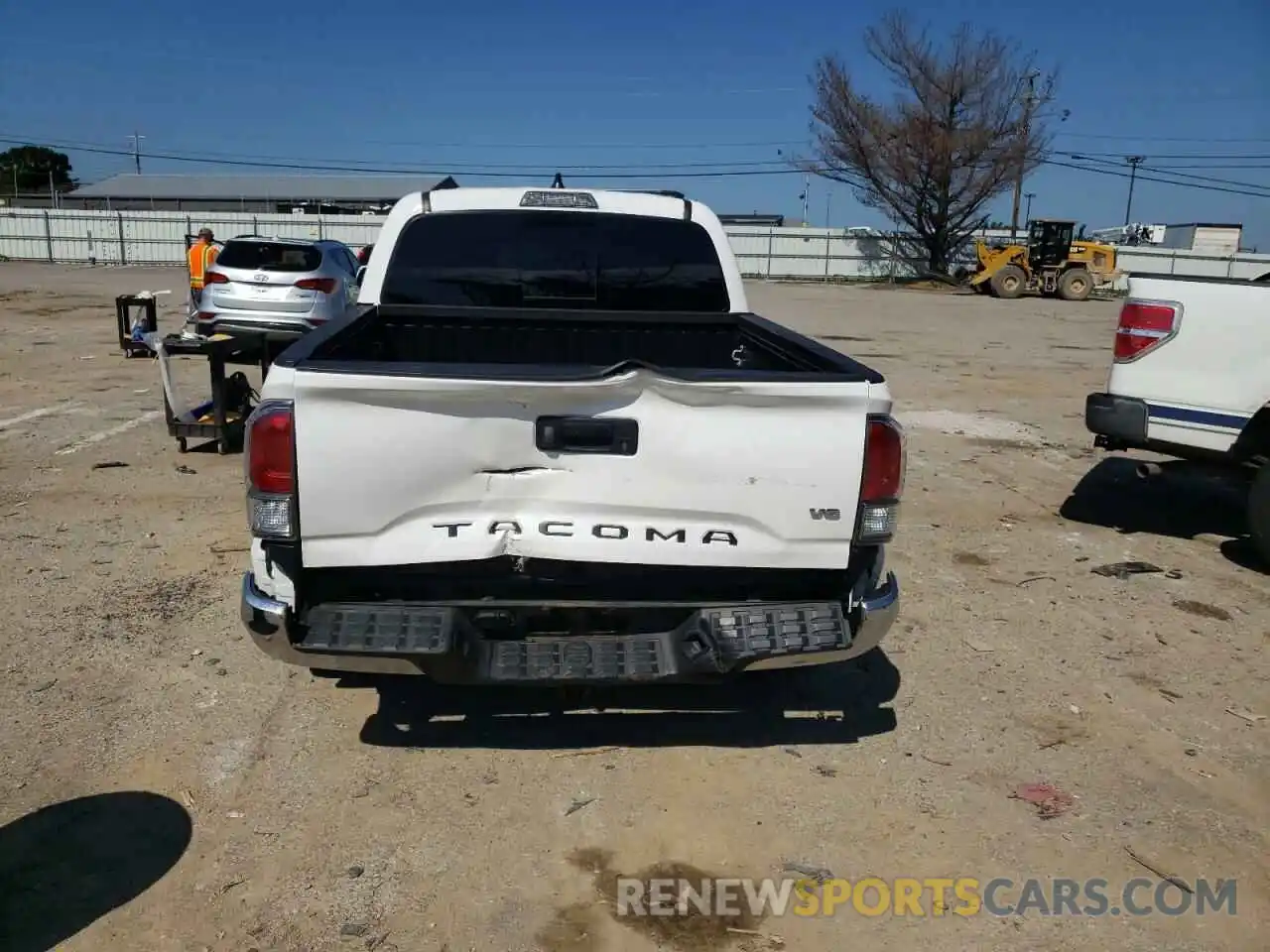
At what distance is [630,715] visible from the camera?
4.12 meters

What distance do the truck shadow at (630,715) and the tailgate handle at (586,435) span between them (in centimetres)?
107

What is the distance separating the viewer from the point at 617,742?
3926 mm

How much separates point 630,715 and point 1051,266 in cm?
3568

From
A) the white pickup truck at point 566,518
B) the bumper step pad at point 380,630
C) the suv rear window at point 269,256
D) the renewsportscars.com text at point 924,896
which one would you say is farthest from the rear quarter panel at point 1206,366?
the suv rear window at point 269,256

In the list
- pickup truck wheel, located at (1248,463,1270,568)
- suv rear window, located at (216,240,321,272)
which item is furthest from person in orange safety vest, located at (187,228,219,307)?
pickup truck wheel, located at (1248,463,1270,568)

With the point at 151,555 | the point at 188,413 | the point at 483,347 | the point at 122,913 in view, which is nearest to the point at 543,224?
the point at 483,347

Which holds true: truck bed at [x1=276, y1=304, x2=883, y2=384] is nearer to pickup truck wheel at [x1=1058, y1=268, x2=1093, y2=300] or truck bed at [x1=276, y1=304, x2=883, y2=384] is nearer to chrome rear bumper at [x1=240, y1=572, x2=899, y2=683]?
chrome rear bumper at [x1=240, y1=572, x2=899, y2=683]

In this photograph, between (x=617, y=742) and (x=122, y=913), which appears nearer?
(x=122, y=913)

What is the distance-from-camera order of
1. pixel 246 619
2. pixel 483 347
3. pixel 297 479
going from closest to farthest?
pixel 297 479 → pixel 246 619 → pixel 483 347

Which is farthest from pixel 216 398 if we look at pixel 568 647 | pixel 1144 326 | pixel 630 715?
pixel 1144 326

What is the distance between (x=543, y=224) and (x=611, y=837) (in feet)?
10.2

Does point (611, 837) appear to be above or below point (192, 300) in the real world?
below

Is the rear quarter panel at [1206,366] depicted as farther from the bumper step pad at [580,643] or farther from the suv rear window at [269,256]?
the suv rear window at [269,256]

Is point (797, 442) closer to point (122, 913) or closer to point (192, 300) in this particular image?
point (122, 913)
